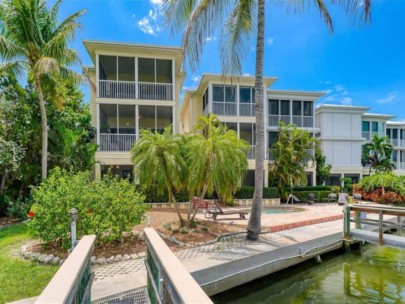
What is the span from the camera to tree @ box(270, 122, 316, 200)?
1995 cm

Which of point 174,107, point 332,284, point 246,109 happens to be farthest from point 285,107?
point 332,284

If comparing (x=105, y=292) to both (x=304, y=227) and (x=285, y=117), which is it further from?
(x=285, y=117)

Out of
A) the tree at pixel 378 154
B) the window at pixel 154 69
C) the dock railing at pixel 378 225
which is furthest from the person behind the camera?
the tree at pixel 378 154

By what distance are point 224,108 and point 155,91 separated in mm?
5588

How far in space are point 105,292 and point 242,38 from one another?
881 cm

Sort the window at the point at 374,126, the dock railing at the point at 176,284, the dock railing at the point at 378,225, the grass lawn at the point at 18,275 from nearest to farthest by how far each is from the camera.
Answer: the dock railing at the point at 176,284 < the grass lawn at the point at 18,275 < the dock railing at the point at 378,225 < the window at the point at 374,126

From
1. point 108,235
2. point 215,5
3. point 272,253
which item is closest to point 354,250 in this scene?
point 272,253

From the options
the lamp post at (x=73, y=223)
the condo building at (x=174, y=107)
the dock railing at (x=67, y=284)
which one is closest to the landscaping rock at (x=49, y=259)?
the lamp post at (x=73, y=223)

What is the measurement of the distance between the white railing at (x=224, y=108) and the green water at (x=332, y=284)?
43.7 feet

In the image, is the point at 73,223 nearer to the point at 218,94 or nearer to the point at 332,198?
the point at 218,94

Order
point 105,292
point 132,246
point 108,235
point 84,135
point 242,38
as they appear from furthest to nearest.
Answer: point 84,135
point 242,38
point 132,246
point 108,235
point 105,292

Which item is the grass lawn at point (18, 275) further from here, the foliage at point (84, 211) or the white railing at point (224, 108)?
the white railing at point (224, 108)

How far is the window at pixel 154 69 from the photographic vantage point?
18672 millimetres

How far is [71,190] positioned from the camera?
7.86 meters
